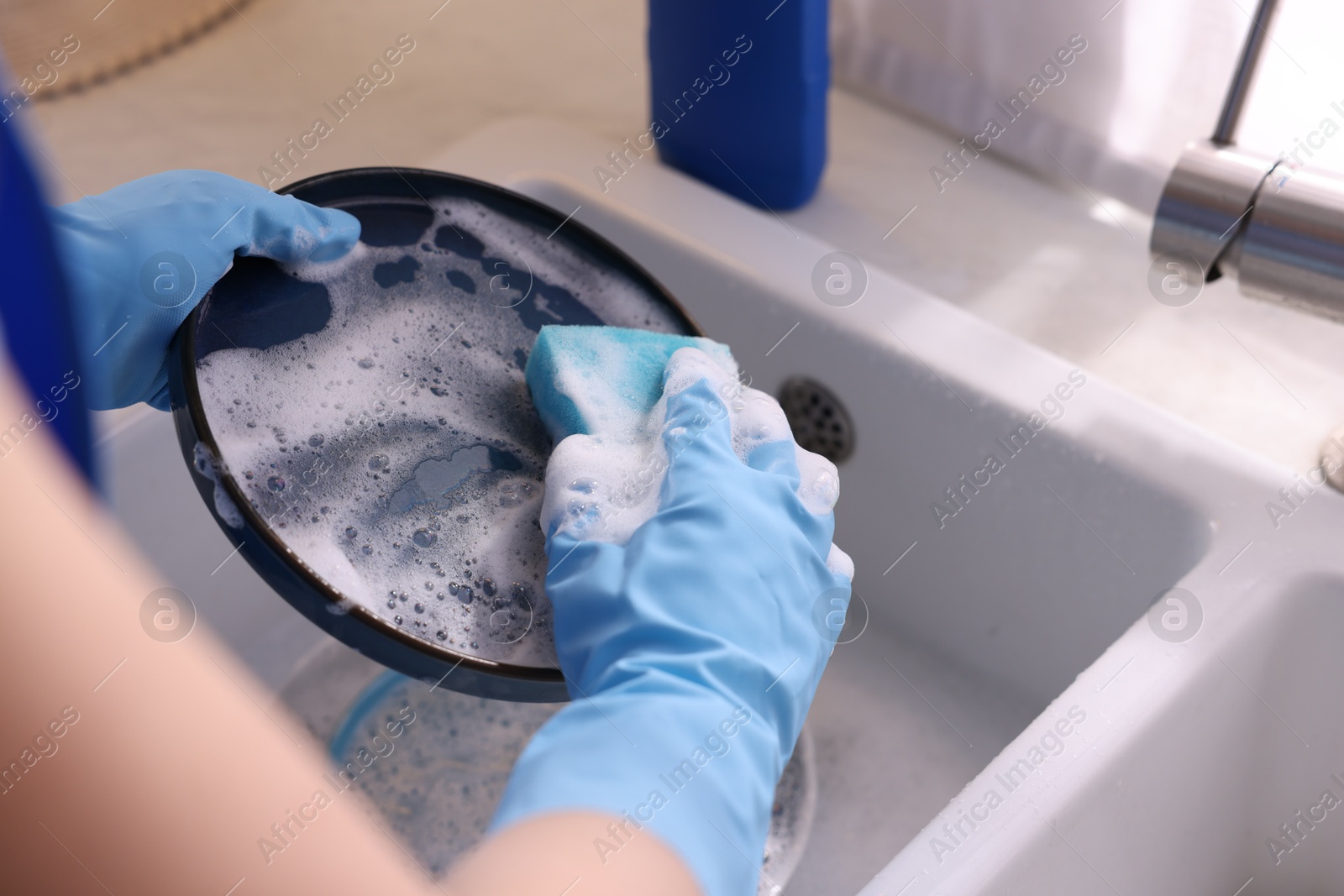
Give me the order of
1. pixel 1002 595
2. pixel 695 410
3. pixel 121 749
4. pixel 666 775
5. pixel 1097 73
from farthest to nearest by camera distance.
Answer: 1. pixel 1097 73
2. pixel 1002 595
3. pixel 695 410
4. pixel 666 775
5. pixel 121 749

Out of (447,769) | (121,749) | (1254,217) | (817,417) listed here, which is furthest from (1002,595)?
(121,749)

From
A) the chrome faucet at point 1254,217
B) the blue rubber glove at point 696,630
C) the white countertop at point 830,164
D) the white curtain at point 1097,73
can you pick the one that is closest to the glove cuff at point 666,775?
the blue rubber glove at point 696,630

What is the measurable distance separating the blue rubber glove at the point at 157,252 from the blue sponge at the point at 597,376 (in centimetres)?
13

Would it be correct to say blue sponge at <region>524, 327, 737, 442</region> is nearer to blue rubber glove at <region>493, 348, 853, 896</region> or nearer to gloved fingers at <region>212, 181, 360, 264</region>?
blue rubber glove at <region>493, 348, 853, 896</region>

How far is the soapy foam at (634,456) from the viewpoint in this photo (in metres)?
0.48

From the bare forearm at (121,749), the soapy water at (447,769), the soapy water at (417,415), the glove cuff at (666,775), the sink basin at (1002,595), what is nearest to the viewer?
the bare forearm at (121,749)

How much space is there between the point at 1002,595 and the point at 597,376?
41cm

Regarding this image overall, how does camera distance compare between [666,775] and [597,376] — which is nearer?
[666,775]

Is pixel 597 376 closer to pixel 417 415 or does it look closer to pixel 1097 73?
pixel 417 415

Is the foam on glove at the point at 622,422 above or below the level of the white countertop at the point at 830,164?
above

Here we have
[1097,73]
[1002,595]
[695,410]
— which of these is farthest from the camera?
[1097,73]

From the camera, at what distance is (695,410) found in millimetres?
519

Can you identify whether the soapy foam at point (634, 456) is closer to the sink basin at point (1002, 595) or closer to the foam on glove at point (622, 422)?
the foam on glove at point (622, 422)

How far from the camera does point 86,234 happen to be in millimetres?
546
